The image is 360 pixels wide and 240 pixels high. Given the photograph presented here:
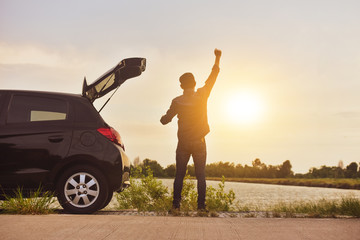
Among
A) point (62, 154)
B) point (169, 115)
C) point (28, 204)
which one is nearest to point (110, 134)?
point (62, 154)

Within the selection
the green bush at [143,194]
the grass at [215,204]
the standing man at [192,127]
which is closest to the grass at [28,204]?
the grass at [215,204]

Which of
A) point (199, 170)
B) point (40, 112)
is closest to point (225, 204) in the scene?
point (199, 170)

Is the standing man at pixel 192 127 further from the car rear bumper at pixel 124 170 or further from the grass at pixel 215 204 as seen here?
the car rear bumper at pixel 124 170

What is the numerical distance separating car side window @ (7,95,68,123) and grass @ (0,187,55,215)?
1119mm

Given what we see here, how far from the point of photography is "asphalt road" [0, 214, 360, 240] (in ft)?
13.5

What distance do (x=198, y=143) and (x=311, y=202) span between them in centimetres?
240

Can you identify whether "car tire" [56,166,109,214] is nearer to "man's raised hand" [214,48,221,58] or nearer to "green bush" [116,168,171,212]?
"green bush" [116,168,171,212]

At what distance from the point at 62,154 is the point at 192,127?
2088 millimetres

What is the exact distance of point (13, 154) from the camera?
6469 millimetres

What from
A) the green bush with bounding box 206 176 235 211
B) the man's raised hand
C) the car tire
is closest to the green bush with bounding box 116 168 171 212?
the green bush with bounding box 206 176 235 211

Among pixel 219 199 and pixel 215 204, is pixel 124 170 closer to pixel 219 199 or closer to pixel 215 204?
pixel 215 204

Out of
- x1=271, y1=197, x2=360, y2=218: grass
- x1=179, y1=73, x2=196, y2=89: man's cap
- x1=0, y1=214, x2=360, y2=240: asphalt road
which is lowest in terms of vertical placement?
x1=0, y1=214, x2=360, y2=240: asphalt road

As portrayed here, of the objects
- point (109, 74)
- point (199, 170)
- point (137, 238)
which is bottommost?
point (137, 238)

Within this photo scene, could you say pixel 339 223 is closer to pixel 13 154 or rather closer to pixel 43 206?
pixel 43 206
